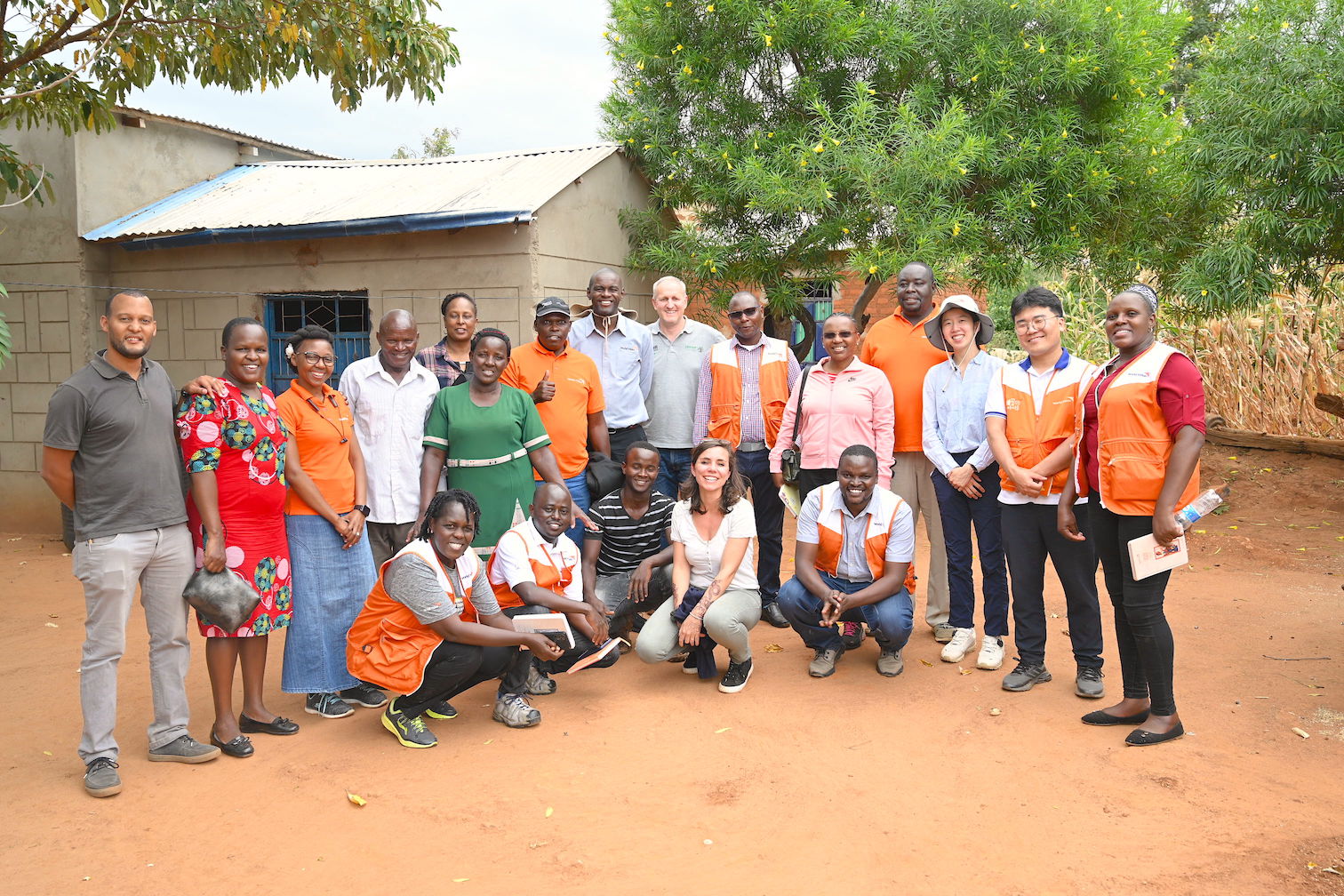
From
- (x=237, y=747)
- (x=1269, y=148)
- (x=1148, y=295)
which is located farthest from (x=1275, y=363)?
(x=237, y=747)

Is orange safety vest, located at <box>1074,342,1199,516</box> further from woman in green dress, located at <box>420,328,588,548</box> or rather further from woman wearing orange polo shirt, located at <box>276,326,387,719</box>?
woman wearing orange polo shirt, located at <box>276,326,387,719</box>

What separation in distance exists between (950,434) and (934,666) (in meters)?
1.19

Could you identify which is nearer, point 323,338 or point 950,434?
point 323,338

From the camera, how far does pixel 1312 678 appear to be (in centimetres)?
495

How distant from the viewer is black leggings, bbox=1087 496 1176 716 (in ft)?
13.4

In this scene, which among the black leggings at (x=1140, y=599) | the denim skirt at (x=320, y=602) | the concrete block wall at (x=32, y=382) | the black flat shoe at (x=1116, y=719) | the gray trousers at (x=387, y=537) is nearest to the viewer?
the black leggings at (x=1140, y=599)

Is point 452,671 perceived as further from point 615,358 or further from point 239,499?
point 615,358

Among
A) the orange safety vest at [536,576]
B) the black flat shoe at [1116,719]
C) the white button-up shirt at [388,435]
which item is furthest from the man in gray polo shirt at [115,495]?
the black flat shoe at [1116,719]

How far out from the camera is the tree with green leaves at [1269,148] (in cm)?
632

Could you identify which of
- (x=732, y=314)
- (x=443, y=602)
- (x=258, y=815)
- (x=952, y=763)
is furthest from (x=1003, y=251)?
(x=258, y=815)

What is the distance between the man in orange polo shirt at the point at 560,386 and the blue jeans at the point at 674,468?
678mm

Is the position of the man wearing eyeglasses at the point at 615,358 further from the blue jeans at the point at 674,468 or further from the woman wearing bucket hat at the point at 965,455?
the woman wearing bucket hat at the point at 965,455

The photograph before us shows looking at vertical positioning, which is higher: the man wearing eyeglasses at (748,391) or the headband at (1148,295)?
the headband at (1148,295)

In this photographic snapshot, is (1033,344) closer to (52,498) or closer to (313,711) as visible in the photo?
(313,711)
